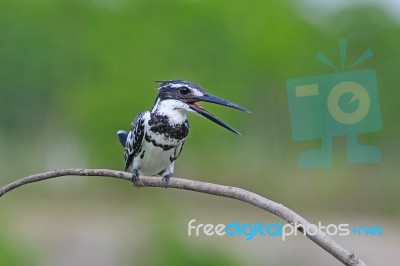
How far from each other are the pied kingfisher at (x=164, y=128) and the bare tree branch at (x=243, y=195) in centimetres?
15

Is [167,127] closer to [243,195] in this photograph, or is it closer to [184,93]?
[184,93]

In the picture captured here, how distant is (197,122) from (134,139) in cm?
1027

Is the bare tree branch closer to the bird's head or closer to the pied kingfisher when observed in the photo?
the pied kingfisher

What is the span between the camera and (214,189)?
4.12 ft

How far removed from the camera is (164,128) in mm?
2016

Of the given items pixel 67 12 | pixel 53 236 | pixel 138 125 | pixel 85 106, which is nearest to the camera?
pixel 138 125

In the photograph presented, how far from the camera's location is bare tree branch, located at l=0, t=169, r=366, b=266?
1.12 m

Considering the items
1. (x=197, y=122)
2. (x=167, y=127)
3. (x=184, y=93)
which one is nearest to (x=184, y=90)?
(x=184, y=93)

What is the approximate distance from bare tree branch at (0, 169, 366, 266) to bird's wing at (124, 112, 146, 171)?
747 millimetres

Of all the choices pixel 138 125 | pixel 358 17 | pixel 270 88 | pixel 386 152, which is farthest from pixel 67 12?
pixel 138 125

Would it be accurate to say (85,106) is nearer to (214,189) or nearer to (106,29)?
(106,29)

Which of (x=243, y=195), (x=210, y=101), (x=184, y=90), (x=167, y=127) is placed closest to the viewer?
(x=243, y=195)

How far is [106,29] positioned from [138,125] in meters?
13.2

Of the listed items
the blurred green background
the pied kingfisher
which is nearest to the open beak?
the pied kingfisher
